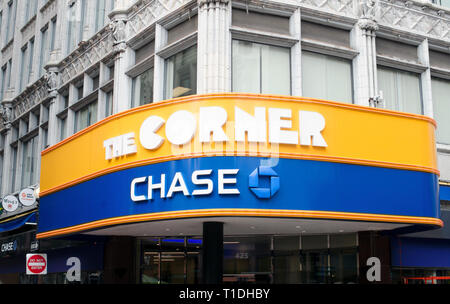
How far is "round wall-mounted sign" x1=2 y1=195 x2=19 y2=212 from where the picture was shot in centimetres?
2694

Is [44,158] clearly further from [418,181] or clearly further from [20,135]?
[418,181]

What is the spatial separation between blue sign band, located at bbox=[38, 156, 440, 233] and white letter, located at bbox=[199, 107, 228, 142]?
56 centimetres

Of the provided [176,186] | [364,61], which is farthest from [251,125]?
[364,61]

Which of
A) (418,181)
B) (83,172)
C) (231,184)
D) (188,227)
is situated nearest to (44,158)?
(83,172)

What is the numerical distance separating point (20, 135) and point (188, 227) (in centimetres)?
1767

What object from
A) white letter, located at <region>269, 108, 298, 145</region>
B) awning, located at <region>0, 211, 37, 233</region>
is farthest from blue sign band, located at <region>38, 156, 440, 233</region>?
awning, located at <region>0, 211, 37, 233</region>

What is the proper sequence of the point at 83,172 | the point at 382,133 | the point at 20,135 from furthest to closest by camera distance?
Answer: the point at 20,135 → the point at 83,172 → the point at 382,133

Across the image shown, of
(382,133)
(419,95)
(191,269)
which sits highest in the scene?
(419,95)

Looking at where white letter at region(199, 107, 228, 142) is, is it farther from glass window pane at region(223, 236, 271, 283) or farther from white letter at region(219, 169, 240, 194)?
glass window pane at region(223, 236, 271, 283)

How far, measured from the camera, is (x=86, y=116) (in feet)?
85.7

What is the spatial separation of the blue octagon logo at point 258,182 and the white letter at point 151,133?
9.04 feet

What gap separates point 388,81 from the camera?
2188 cm

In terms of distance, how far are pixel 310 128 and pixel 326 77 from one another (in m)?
4.38

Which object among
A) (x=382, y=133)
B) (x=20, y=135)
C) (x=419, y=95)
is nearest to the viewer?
(x=382, y=133)
